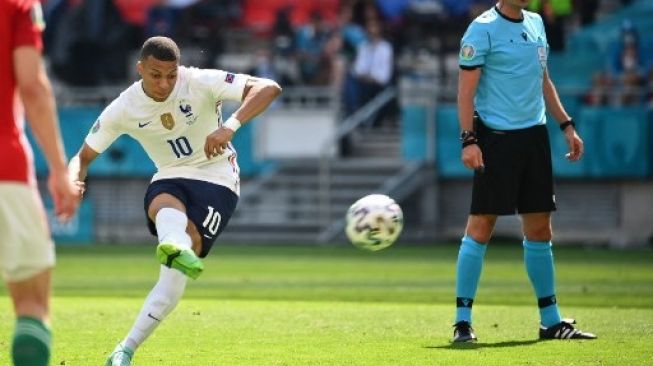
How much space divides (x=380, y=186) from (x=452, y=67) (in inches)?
115

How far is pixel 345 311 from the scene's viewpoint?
14.4 metres

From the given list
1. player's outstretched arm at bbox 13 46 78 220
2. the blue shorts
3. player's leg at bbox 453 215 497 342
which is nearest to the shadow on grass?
player's leg at bbox 453 215 497 342

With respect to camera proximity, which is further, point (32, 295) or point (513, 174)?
point (513, 174)

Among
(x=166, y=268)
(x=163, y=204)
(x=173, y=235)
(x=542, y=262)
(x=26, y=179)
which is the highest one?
(x=26, y=179)

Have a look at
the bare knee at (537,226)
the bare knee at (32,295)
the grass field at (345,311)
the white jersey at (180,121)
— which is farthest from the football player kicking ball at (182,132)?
the bare knee at (32,295)

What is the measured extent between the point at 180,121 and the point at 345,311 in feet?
14.9

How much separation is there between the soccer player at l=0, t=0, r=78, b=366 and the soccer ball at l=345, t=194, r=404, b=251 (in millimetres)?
4734

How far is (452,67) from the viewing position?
30531 mm

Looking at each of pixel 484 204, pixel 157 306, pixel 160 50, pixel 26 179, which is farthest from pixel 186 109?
pixel 26 179

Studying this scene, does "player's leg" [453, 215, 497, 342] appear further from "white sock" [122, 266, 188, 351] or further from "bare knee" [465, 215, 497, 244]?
"white sock" [122, 266, 188, 351]

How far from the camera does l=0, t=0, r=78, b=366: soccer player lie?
6688 millimetres

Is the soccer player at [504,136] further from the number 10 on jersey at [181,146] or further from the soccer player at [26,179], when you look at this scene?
the soccer player at [26,179]

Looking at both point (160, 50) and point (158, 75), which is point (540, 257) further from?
point (160, 50)

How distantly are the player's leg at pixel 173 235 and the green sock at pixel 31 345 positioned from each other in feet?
7.71
